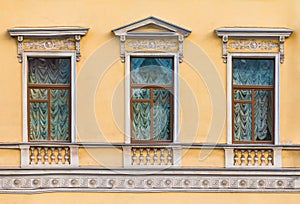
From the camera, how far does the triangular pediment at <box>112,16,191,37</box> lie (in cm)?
1191

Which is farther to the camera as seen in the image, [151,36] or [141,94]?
[141,94]

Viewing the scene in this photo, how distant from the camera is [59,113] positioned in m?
12.1

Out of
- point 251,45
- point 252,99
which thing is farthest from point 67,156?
point 251,45

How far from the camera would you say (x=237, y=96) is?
40.0 ft

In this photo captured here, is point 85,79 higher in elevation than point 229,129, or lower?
higher

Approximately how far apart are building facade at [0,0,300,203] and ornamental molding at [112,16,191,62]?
0.02m

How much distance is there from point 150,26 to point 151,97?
1349mm

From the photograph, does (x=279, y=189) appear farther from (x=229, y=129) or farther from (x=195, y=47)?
(x=195, y=47)

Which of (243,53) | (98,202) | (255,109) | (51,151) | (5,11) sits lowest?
(98,202)

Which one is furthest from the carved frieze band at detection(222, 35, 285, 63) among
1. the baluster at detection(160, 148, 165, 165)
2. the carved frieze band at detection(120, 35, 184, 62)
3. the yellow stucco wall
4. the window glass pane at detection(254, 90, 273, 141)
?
the baluster at detection(160, 148, 165, 165)

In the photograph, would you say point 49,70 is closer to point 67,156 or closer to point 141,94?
point 67,156

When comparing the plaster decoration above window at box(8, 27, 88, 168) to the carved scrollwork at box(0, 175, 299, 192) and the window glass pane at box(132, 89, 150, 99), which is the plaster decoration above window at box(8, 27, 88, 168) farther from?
the window glass pane at box(132, 89, 150, 99)

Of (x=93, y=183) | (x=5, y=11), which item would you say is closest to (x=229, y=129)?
(x=93, y=183)

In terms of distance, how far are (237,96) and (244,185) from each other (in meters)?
1.70
